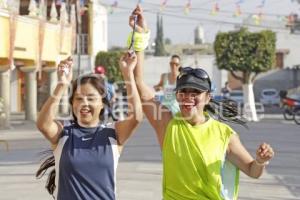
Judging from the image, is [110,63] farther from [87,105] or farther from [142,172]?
[87,105]

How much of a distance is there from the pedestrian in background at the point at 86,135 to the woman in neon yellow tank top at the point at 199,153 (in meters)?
0.28

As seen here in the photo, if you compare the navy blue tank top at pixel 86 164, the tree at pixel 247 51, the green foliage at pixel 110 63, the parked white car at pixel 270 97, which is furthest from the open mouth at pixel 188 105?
the parked white car at pixel 270 97

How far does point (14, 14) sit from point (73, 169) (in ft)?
57.6

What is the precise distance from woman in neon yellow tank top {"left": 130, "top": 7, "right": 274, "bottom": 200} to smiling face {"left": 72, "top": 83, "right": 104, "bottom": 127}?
1.35 feet

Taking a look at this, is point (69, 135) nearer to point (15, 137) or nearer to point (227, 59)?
point (15, 137)

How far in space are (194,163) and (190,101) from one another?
0.35m

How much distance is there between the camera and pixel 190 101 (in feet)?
13.1

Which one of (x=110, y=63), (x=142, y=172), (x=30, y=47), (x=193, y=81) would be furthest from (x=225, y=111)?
(x=110, y=63)

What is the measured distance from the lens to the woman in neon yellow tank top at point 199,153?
392 centimetres

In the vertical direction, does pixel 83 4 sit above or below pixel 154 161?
above

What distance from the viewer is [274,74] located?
169 feet

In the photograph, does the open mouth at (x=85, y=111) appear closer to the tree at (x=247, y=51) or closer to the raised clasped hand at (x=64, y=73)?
the raised clasped hand at (x=64, y=73)

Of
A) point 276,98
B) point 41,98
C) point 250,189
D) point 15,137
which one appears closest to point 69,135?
point 250,189

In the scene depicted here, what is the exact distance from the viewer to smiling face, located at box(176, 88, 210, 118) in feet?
13.1
